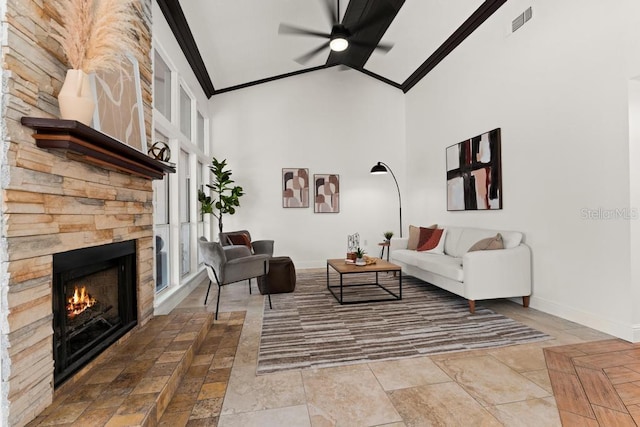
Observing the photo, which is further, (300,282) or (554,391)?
(300,282)

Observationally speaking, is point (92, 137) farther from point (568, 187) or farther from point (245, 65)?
point (245, 65)

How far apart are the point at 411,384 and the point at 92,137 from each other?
7.59 feet

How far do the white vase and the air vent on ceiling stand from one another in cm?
440

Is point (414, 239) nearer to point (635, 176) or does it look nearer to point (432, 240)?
point (432, 240)

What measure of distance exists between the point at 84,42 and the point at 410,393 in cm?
272

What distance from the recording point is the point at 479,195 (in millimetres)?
4562

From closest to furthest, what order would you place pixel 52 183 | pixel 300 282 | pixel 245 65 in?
pixel 52 183 → pixel 300 282 → pixel 245 65

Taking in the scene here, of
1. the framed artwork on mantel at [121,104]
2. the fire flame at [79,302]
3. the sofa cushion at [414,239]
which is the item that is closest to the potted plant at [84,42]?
the framed artwork on mantel at [121,104]

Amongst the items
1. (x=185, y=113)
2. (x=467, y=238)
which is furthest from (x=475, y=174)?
(x=185, y=113)

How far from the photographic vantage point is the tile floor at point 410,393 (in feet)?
5.61

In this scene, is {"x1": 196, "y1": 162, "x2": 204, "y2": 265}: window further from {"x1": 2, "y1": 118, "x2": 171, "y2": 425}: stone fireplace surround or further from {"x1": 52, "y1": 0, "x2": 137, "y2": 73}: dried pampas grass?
{"x1": 52, "y1": 0, "x2": 137, "y2": 73}: dried pampas grass

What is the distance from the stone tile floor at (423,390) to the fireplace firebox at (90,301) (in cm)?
45

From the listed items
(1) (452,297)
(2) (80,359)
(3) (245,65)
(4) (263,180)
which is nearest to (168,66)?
(3) (245,65)

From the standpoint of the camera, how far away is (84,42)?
1.76m
